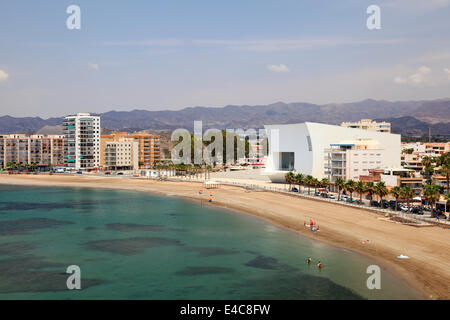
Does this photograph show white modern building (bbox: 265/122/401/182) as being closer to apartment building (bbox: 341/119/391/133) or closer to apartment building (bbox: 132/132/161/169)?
apartment building (bbox: 341/119/391/133)

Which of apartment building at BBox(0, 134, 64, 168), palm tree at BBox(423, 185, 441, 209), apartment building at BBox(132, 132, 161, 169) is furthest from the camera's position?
apartment building at BBox(0, 134, 64, 168)

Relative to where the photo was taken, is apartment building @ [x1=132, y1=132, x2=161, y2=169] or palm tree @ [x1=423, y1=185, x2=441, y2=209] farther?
apartment building @ [x1=132, y1=132, x2=161, y2=169]

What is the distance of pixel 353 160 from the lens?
7538cm

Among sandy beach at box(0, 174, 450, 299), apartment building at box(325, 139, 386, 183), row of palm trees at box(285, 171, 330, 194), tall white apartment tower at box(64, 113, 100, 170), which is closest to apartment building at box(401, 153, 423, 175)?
apartment building at box(325, 139, 386, 183)

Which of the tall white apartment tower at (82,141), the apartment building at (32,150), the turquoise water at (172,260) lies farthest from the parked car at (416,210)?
the apartment building at (32,150)

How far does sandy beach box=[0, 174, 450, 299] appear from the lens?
31328 mm

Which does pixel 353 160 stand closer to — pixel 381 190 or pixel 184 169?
pixel 381 190

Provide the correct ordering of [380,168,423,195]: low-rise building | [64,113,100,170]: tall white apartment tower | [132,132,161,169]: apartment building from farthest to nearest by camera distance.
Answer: [132,132,161,169]: apartment building
[64,113,100,170]: tall white apartment tower
[380,168,423,195]: low-rise building

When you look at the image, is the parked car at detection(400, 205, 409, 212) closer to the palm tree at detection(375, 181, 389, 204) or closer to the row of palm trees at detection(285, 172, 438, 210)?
the row of palm trees at detection(285, 172, 438, 210)

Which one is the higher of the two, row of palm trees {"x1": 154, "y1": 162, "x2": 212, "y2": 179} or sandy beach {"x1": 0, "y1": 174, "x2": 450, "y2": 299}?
row of palm trees {"x1": 154, "y1": 162, "x2": 212, "y2": 179}

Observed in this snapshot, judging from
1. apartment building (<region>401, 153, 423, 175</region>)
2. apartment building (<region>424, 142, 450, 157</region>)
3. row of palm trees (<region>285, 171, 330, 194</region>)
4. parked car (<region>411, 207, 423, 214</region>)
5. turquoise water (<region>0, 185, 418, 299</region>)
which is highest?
apartment building (<region>424, 142, 450, 157</region>)

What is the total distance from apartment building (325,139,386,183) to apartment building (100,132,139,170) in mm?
88850

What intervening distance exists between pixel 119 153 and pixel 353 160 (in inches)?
3808

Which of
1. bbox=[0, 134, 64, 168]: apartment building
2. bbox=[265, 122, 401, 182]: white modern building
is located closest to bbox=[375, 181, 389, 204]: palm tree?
bbox=[265, 122, 401, 182]: white modern building
